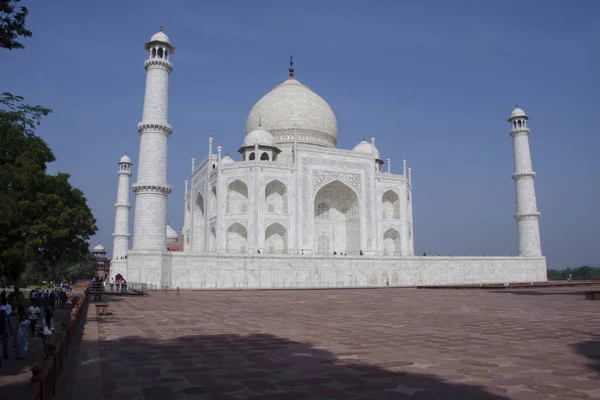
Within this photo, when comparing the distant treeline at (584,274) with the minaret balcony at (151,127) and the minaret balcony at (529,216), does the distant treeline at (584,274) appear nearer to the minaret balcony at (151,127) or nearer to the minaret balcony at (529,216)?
the minaret balcony at (529,216)

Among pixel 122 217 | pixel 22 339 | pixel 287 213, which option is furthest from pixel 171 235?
pixel 22 339

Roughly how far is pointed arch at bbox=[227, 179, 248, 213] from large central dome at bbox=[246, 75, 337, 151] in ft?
Result: 18.9

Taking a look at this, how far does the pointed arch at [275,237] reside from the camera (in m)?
30.3

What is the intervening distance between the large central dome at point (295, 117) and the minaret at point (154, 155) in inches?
470

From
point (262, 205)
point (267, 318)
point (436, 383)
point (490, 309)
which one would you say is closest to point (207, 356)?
point (436, 383)

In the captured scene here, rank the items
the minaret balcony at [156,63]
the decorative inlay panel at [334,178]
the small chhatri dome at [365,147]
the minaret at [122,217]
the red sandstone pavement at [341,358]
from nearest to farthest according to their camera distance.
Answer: the red sandstone pavement at [341,358], the minaret balcony at [156,63], the decorative inlay panel at [334,178], the minaret at [122,217], the small chhatri dome at [365,147]

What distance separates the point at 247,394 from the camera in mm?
4223

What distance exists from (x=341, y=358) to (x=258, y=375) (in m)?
1.18

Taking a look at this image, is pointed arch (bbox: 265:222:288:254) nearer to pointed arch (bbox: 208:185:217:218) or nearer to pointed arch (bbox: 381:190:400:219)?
pointed arch (bbox: 208:185:217:218)

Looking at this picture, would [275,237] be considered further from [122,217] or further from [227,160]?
[122,217]

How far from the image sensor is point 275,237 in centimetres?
3066

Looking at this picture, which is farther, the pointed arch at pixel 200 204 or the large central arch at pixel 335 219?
the pointed arch at pixel 200 204

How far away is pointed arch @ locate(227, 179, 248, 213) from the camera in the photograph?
3128 centimetres

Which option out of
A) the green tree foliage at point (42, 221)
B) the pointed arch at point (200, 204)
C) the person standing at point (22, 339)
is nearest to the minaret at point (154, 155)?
the green tree foliage at point (42, 221)
